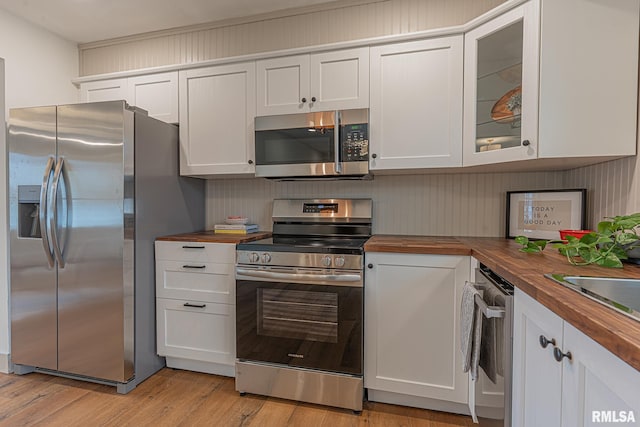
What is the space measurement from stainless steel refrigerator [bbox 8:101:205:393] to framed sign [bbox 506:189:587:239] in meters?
2.34

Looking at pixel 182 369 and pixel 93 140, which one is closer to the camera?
pixel 93 140

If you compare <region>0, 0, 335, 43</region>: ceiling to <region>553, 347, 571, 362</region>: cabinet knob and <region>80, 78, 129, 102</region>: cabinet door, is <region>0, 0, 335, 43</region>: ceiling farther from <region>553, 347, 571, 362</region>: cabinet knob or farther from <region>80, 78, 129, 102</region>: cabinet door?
<region>553, 347, 571, 362</region>: cabinet knob

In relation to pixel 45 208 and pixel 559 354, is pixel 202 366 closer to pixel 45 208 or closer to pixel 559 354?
pixel 45 208

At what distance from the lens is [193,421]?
1729mm

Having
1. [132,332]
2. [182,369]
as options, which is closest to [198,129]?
[132,332]

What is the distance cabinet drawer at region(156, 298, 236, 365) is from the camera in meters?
2.08

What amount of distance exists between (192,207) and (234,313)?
0.99 meters

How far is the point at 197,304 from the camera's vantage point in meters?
2.12

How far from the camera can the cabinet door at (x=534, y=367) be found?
851mm

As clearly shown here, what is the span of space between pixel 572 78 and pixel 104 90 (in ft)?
10.0

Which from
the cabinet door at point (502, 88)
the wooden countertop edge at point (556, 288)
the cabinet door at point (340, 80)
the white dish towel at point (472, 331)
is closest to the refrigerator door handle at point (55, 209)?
the cabinet door at point (340, 80)

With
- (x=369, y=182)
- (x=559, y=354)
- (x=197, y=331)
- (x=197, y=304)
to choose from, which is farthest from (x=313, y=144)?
(x=559, y=354)

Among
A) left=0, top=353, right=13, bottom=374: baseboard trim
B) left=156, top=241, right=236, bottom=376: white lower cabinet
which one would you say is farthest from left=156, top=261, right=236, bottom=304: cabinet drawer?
left=0, top=353, right=13, bottom=374: baseboard trim

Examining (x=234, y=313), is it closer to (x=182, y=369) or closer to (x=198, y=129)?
(x=182, y=369)
